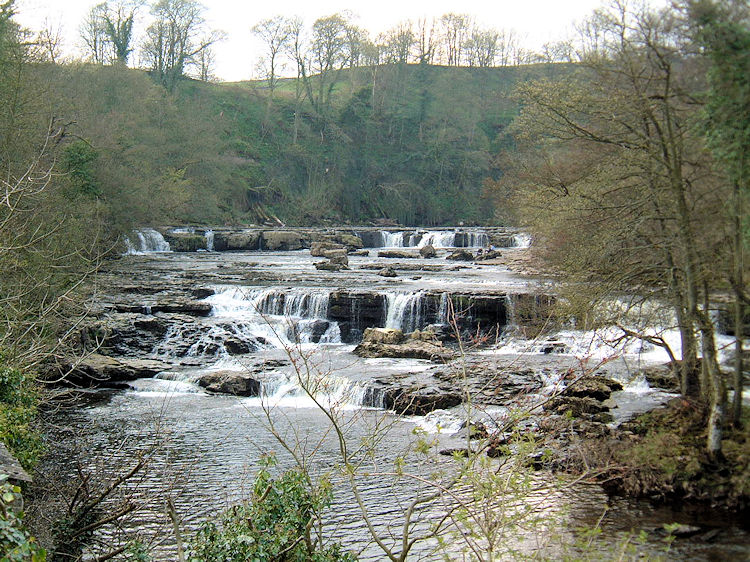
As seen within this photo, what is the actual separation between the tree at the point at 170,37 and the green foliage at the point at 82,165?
98.9 feet

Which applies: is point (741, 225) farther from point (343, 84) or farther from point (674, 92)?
point (343, 84)

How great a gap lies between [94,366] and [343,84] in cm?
5941

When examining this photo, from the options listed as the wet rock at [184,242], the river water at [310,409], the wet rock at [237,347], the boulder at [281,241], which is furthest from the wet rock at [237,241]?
the wet rock at [237,347]

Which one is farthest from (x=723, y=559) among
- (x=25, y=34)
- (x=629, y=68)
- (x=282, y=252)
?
(x=282, y=252)

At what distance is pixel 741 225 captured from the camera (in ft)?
26.4

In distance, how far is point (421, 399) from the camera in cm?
1348

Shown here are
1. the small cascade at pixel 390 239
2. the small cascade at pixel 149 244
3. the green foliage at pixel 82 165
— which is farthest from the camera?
the small cascade at pixel 390 239

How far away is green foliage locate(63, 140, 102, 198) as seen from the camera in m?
24.3

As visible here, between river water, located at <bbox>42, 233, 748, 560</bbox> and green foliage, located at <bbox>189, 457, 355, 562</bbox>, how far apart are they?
0.46m

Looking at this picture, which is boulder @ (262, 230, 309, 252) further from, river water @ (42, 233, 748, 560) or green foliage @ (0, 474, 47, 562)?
green foliage @ (0, 474, 47, 562)

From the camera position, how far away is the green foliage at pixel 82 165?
79.7 ft

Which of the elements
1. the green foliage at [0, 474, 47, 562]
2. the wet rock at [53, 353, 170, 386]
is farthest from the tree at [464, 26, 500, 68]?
the green foliage at [0, 474, 47, 562]

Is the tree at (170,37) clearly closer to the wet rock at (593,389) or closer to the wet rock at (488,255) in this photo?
the wet rock at (488,255)

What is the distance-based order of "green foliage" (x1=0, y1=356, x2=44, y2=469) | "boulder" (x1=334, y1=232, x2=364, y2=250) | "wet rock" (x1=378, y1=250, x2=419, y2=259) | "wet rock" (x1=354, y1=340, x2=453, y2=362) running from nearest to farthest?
"green foliage" (x1=0, y1=356, x2=44, y2=469) → "wet rock" (x1=354, y1=340, x2=453, y2=362) → "wet rock" (x1=378, y1=250, x2=419, y2=259) → "boulder" (x1=334, y1=232, x2=364, y2=250)
